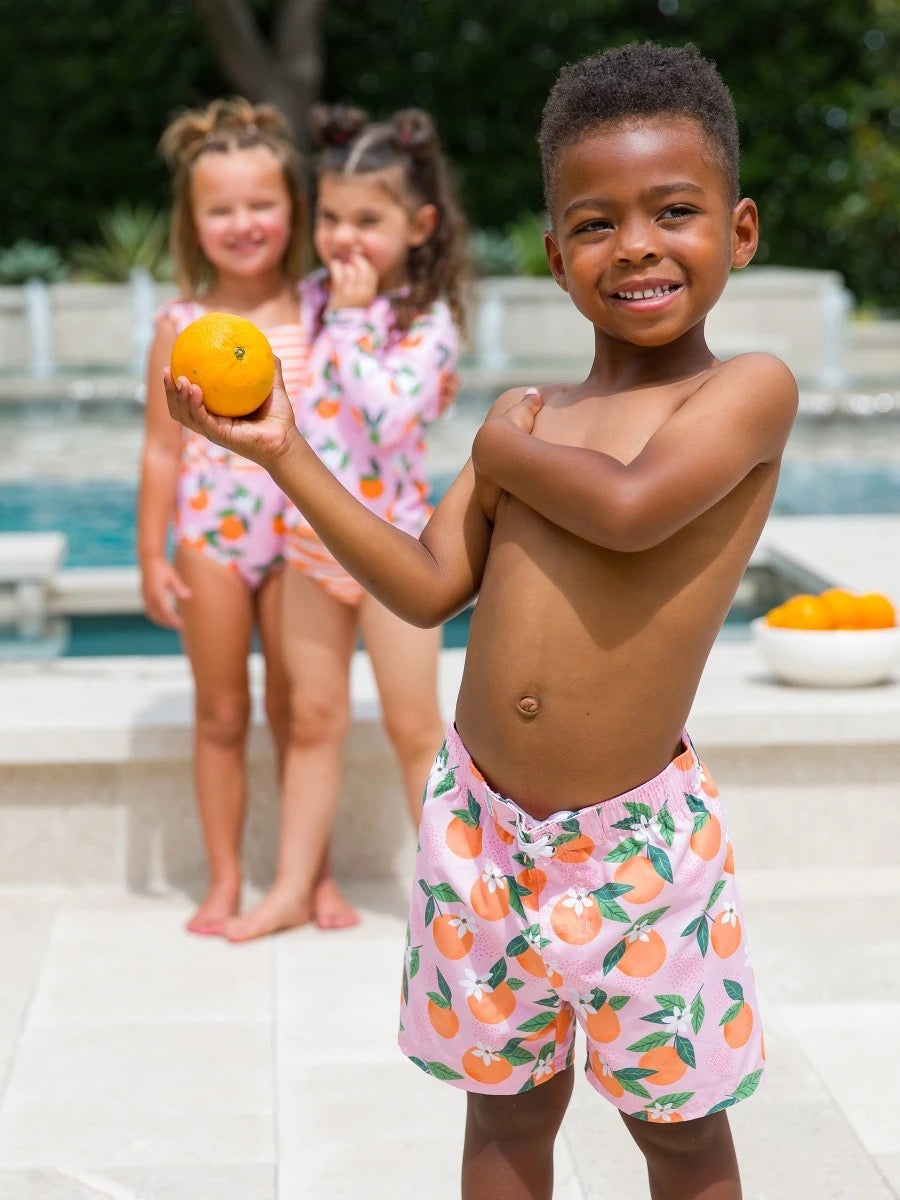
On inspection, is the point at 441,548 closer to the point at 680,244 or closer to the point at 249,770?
the point at 680,244

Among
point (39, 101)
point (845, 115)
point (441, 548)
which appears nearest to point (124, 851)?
Answer: point (441, 548)

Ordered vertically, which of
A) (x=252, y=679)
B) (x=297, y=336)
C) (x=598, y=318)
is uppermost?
(x=598, y=318)

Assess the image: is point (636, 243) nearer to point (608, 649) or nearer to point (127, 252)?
point (608, 649)

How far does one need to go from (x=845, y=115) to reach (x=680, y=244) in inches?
582

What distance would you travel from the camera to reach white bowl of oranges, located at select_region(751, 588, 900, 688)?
393 centimetres

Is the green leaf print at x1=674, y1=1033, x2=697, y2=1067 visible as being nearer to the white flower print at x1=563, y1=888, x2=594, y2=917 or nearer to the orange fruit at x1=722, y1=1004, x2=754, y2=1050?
the orange fruit at x1=722, y1=1004, x2=754, y2=1050

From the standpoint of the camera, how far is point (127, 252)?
14250 mm

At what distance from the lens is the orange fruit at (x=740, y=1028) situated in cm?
193

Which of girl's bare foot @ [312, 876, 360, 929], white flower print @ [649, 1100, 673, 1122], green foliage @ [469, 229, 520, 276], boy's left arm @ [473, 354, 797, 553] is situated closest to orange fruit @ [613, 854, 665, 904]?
white flower print @ [649, 1100, 673, 1122]

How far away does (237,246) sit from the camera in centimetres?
356

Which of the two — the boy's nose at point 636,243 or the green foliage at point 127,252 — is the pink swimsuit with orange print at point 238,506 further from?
the green foliage at point 127,252

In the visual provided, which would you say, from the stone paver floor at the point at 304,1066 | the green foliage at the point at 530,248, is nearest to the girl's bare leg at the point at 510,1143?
the stone paver floor at the point at 304,1066

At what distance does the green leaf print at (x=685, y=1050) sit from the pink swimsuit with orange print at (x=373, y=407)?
66.4 inches

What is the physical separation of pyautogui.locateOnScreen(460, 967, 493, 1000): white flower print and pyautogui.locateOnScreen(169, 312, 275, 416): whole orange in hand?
685 millimetres
